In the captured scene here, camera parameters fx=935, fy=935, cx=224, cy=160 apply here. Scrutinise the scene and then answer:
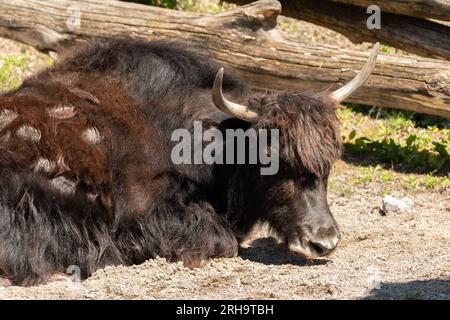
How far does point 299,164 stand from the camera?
6.95 metres

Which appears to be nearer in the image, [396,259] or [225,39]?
[396,259]

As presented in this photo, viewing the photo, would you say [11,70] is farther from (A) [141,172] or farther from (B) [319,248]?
(B) [319,248]

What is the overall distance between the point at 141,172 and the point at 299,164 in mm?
1201

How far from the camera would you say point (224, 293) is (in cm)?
623

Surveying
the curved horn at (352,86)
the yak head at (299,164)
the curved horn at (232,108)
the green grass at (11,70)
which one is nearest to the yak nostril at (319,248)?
the yak head at (299,164)

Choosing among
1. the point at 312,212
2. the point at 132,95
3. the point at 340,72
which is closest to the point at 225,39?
the point at 340,72

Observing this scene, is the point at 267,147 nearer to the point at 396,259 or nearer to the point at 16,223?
the point at 396,259

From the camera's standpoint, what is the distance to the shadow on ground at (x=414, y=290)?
5832 mm

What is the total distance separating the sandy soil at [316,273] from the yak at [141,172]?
23 cm

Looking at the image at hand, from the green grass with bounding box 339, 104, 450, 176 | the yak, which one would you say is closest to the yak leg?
the yak

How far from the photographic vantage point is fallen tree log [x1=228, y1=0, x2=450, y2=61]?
9648mm

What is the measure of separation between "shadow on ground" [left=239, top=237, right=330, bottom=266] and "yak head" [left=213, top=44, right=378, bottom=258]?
0.60 ft

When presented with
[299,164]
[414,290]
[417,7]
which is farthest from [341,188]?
[414,290]

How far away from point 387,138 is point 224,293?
4735 mm
